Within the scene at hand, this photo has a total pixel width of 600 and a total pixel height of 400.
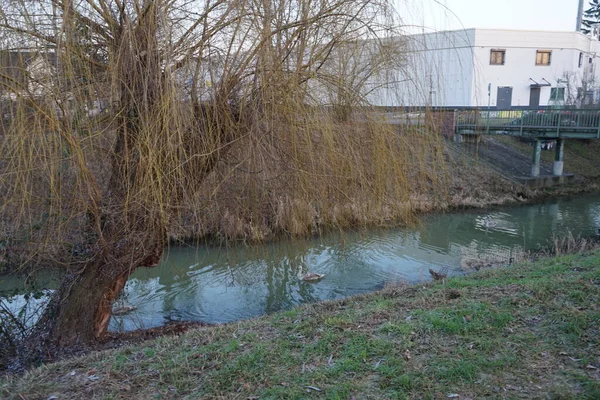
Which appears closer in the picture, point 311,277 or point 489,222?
point 311,277

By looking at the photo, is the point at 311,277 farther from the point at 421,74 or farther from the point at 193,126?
the point at 193,126

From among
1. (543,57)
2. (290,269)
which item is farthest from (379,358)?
(543,57)

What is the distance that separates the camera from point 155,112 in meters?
4.61

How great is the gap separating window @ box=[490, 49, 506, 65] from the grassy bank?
2885cm

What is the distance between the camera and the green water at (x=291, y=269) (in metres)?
8.19

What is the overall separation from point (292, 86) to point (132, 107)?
1575mm

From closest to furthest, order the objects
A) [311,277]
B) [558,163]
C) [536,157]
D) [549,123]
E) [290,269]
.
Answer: [311,277] < [290,269] < [549,123] < [536,157] < [558,163]

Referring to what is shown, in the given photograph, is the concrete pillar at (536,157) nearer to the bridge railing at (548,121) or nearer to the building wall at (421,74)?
the bridge railing at (548,121)

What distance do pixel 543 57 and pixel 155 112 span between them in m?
33.6

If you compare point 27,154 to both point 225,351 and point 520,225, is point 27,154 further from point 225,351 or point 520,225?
point 520,225

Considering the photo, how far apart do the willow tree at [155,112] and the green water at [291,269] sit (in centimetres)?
145

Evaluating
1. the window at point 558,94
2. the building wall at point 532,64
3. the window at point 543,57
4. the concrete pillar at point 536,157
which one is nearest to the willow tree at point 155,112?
the concrete pillar at point 536,157

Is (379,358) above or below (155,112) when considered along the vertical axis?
below

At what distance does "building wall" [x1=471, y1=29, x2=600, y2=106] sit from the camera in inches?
1197
